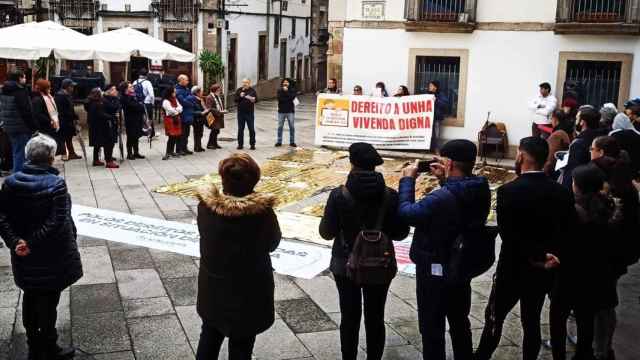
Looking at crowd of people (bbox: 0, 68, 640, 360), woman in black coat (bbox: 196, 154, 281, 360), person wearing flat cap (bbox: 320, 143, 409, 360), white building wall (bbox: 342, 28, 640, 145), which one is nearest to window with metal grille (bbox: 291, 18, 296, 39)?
white building wall (bbox: 342, 28, 640, 145)

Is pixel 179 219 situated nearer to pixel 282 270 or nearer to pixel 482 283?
pixel 282 270

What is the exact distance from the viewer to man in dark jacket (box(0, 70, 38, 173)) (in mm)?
11375

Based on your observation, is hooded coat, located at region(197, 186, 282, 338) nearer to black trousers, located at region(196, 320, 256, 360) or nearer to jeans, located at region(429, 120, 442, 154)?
black trousers, located at region(196, 320, 256, 360)

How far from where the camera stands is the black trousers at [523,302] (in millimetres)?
4980

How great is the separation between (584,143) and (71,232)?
196 inches

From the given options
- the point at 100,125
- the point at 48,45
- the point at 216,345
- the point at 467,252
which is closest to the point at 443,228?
the point at 467,252

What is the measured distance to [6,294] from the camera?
22.4ft

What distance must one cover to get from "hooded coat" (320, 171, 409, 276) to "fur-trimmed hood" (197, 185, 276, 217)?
651 mm

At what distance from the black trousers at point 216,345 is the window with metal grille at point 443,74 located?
41.9 ft

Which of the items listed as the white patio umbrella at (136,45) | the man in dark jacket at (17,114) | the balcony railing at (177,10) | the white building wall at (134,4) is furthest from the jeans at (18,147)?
the white building wall at (134,4)

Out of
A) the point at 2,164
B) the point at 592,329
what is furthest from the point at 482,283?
the point at 2,164

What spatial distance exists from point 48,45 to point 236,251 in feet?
47.5

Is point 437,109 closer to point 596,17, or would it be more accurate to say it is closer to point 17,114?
point 596,17

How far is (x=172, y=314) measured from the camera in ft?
21.0
